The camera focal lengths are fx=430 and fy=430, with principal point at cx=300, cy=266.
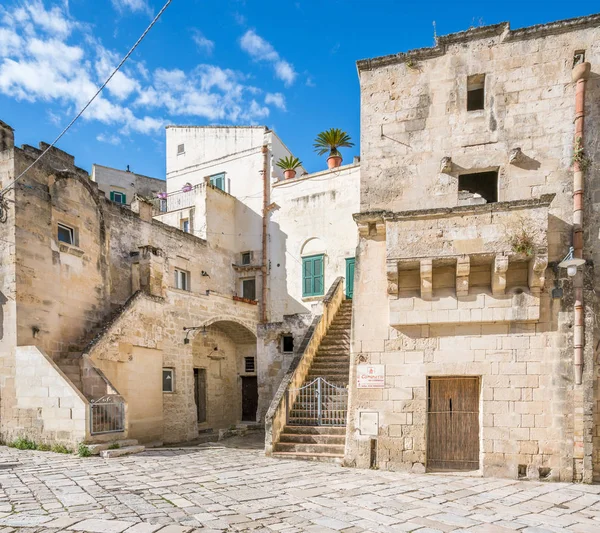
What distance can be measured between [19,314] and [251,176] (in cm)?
1288

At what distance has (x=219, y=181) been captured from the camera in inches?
872

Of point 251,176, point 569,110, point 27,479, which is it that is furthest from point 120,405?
point 251,176

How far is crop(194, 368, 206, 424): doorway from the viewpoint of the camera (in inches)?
671

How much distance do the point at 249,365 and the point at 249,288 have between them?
150 inches

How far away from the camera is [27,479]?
7113mm

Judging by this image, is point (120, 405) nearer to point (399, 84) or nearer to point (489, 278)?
→ point (489, 278)

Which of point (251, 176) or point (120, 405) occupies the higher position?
point (251, 176)

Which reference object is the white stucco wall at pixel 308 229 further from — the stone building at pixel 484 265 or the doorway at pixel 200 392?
the stone building at pixel 484 265

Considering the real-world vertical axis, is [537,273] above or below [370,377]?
above

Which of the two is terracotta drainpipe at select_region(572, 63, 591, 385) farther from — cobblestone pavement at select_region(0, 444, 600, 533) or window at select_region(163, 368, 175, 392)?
window at select_region(163, 368, 175, 392)

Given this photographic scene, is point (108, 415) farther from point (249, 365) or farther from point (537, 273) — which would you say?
point (537, 273)

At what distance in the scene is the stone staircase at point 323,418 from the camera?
9195 mm

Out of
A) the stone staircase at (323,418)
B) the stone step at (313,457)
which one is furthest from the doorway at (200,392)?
the stone step at (313,457)

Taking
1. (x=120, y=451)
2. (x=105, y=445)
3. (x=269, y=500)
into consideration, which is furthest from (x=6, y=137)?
(x=269, y=500)
